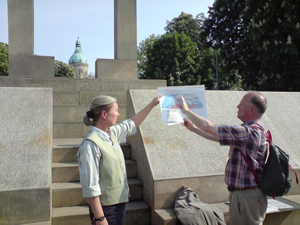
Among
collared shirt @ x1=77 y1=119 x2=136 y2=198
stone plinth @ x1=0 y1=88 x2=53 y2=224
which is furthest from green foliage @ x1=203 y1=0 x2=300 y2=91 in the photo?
collared shirt @ x1=77 y1=119 x2=136 y2=198

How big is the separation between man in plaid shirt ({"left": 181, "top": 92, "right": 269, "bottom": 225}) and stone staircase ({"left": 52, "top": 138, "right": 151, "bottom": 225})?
1732 millimetres

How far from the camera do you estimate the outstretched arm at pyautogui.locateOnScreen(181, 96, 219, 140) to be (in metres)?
2.61

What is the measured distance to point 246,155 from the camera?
8.47 feet

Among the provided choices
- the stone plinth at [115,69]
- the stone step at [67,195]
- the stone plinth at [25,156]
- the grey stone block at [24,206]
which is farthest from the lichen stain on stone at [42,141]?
the stone plinth at [115,69]

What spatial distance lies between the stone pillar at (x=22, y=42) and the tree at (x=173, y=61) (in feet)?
74.8

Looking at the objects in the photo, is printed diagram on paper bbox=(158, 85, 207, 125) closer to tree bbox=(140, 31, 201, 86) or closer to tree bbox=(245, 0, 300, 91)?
tree bbox=(245, 0, 300, 91)

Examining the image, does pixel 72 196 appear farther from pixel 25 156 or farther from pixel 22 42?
pixel 22 42

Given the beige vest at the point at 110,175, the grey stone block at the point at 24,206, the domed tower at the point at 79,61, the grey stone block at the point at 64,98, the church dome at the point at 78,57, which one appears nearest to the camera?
the beige vest at the point at 110,175

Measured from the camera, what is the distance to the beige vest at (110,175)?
7.82ft

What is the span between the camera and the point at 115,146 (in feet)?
8.47

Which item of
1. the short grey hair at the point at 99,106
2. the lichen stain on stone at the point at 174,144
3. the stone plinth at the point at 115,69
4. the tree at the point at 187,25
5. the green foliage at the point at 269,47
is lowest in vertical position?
the lichen stain on stone at the point at 174,144

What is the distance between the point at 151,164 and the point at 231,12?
47.4 feet

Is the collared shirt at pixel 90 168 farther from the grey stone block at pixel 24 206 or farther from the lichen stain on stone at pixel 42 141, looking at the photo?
the lichen stain on stone at pixel 42 141

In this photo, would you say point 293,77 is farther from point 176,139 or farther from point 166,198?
point 166,198
